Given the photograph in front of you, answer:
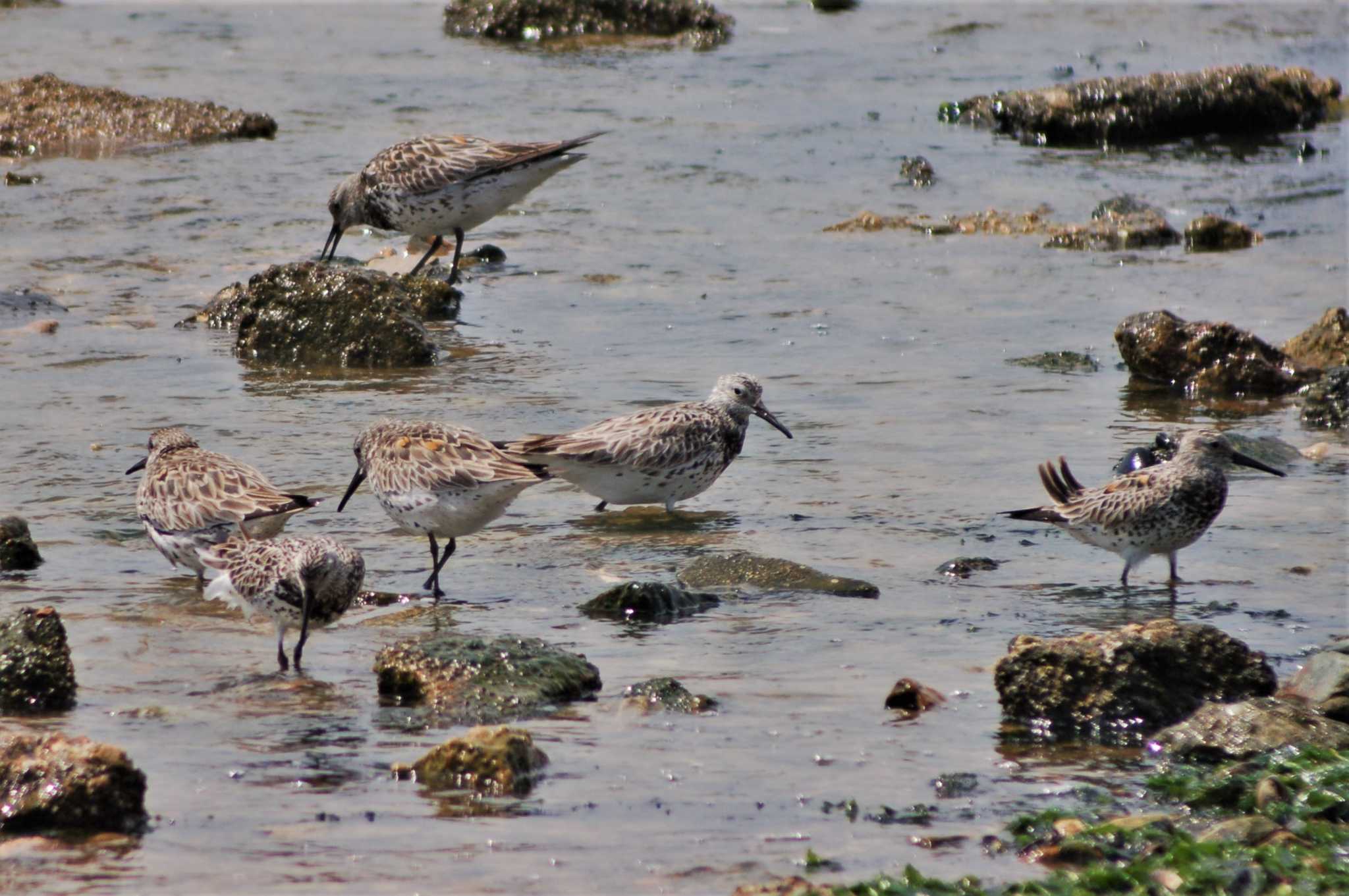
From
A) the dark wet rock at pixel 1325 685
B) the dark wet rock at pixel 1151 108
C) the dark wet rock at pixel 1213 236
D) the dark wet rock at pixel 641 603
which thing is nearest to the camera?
the dark wet rock at pixel 1325 685

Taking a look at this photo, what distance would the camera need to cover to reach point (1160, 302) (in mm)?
14391

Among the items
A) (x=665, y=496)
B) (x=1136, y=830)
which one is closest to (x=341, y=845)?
(x=1136, y=830)

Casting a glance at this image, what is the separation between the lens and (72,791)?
552 centimetres

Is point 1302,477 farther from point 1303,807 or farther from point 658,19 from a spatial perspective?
point 658,19

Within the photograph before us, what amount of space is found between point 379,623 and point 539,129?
13.6 metres

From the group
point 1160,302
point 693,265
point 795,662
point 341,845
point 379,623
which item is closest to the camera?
point 341,845

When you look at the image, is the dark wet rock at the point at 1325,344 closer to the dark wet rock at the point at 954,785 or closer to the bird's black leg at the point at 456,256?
the bird's black leg at the point at 456,256

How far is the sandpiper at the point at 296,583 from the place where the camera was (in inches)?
280

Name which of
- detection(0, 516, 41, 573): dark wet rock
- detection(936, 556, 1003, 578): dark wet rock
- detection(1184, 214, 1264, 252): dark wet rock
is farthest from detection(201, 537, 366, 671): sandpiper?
detection(1184, 214, 1264, 252): dark wet rock

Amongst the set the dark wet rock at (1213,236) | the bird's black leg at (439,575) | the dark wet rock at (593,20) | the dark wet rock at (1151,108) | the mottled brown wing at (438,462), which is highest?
the dark wet rock at (593,20)

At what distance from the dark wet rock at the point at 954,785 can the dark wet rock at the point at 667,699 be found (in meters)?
0.97

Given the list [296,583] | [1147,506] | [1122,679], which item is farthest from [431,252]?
[1122,679]

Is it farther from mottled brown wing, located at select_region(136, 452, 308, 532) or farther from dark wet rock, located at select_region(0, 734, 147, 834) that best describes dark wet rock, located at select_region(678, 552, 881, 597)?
dark wet rock, located at select_region(0, 734, 147, 834)

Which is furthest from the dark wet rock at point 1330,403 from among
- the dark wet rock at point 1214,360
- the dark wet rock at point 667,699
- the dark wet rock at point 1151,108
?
the dark wet rock at point 1151,108
